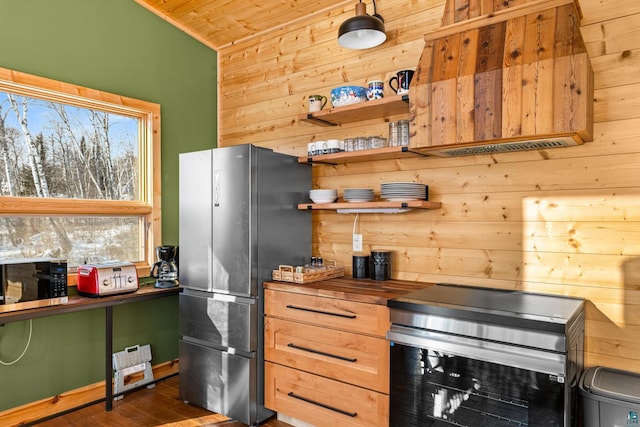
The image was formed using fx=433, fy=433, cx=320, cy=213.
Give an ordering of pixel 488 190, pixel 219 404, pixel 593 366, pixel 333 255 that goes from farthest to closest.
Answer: pixel 333 255 < pixel 219 404 < pixel 488 190 < pixel 593 366

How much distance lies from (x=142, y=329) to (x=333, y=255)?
1622 mm

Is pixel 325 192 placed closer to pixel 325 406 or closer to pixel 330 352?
pixel 330 352

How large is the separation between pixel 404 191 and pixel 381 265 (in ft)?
1.68

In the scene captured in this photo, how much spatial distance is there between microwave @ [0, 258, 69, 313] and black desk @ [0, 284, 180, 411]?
42 millimetres

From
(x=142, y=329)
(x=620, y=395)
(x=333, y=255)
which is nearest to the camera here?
(x=620, y=395)

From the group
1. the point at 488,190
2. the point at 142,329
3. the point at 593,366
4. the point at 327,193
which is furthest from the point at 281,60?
the point at 593,366

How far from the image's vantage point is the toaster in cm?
280

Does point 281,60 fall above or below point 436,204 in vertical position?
above

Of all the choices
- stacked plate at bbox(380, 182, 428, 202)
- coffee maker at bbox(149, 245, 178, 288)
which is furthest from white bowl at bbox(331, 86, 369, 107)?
coffee maker at bbox(149, 245, 178, 288)

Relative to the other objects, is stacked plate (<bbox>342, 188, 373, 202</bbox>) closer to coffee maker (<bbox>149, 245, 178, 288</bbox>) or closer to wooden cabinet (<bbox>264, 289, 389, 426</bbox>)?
wooden cabinet (<bbox>264, 289, 389, 426</bbox>)

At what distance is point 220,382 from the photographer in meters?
2.83

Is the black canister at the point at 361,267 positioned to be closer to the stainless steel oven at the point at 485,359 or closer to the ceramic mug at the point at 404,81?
the stainless steel oven at the point at 485,359

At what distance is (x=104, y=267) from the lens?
2.85 m

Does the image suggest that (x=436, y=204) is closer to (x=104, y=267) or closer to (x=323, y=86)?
(x=323, y=86)
